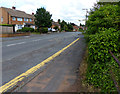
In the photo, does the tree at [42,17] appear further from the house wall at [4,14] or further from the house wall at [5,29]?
the house wall at [5,29]

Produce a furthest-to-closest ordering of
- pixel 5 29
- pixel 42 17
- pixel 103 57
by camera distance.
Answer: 1. pixel 42 17
2. pixel 5 29
3. pixel 103 57

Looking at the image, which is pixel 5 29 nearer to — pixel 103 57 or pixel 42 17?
pixel 42 17

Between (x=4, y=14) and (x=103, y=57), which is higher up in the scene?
(x=4, y=14)

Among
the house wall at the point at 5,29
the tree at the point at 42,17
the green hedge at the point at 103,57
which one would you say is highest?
the tree at the point at 42,17

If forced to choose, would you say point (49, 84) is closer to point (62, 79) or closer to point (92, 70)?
point (62, 79)

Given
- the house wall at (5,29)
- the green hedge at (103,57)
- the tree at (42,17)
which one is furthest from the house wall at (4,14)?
the green hedge at (103,57)

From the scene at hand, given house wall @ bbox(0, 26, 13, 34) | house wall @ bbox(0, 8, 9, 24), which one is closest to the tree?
house wall @ bbox(0, 8, 9, 24)

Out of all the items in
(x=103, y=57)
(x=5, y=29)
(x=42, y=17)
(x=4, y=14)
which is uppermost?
(x=4, y=14)

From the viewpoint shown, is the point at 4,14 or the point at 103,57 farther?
the point at 4,14

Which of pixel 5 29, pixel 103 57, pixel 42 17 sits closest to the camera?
pixel 103 57

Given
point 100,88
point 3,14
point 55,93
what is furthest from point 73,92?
point 3,14

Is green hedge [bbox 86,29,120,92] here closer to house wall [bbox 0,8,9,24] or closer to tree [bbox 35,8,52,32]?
tree [bbox 35,8,52,32]

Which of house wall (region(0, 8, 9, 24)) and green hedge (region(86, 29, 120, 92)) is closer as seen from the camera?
green hedge (region(86, 29, 120, 92))

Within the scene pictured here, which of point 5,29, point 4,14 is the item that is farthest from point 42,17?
point 5,29
